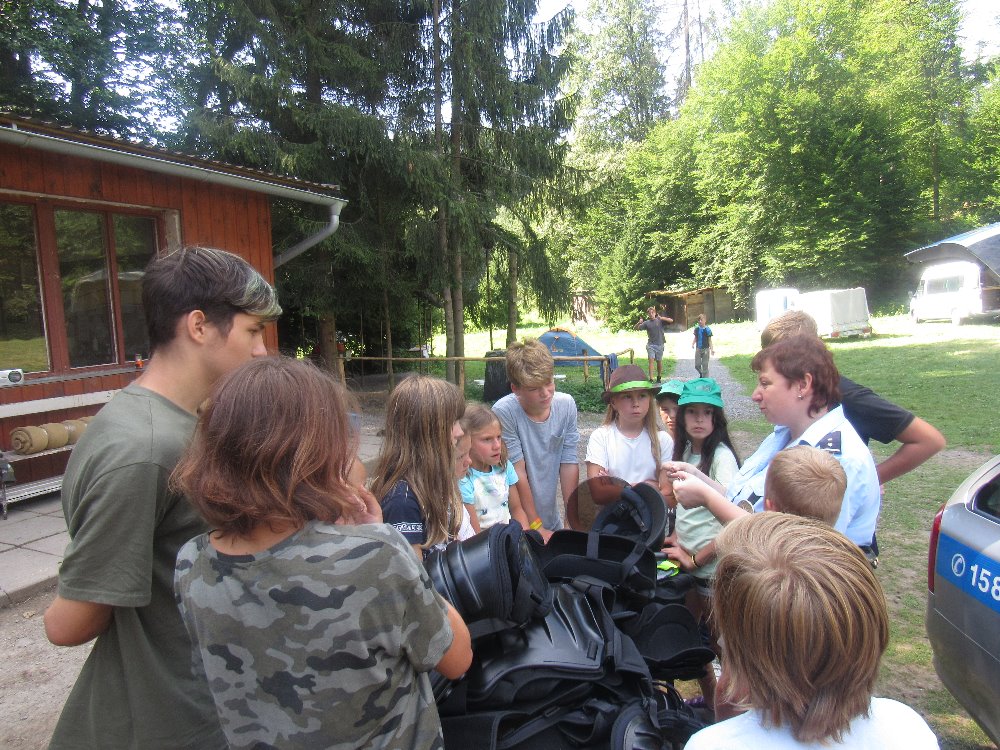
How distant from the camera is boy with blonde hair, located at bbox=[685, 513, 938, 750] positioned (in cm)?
117

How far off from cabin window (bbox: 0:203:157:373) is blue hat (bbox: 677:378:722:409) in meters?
4.90

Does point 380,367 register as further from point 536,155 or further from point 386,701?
point 386,701

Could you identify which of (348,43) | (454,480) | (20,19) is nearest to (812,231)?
(348,43)

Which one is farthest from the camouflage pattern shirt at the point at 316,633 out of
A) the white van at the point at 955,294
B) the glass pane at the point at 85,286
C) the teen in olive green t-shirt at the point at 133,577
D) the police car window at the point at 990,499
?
the white van at the point at 955,294

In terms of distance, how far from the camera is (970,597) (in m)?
2.28

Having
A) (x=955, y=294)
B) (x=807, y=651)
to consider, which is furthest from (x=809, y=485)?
(x=955, y=294)

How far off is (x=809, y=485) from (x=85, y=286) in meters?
7.06

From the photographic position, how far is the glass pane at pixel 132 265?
6922mm

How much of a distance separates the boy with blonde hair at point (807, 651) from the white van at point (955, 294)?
31.0 m

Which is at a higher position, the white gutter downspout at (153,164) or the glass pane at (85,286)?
the white gutter downspout at (153,164)

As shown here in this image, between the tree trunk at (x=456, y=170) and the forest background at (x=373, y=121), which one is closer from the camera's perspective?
the forest background at (x=373, y=121)

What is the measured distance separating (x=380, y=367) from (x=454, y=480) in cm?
1521

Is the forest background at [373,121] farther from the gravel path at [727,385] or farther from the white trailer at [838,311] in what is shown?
the white trailer at [838,311]

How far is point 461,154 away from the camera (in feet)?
42.8
